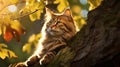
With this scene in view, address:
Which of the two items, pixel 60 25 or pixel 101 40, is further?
pixel 60 25

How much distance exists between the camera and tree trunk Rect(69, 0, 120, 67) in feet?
7.32

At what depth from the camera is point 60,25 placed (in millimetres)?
4047

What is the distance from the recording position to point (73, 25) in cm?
406

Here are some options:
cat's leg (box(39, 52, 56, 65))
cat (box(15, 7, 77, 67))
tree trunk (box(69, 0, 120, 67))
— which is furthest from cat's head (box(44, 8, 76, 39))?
tree trunk (box(69, 0, 120, 67))

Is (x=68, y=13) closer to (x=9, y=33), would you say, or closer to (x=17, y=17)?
(x=17, y=17)

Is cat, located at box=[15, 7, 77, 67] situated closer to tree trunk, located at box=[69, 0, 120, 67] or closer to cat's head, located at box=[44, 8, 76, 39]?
cat's head, located at box=[44, 8, 76, 39]

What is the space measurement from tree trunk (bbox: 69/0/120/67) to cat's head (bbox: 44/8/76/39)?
1349mm

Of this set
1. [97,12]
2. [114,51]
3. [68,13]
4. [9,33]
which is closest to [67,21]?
[68,13]

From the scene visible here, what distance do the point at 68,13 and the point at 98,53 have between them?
1926mm

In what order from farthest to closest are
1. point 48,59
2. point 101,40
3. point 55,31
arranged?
point 55,31, point 48,59, point 101,40

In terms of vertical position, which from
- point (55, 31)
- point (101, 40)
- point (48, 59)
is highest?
point (55, 31)

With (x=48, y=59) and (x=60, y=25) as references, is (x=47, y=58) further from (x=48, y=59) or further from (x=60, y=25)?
(x=60, y=25)

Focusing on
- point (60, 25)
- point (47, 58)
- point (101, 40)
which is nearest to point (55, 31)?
point (60, 25)

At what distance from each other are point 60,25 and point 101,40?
1.74 m
